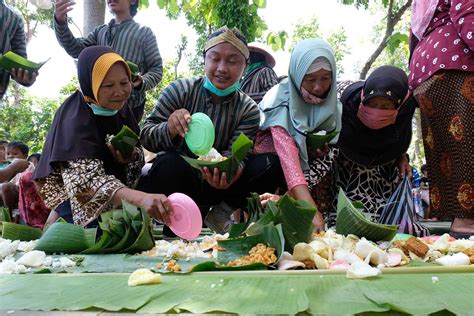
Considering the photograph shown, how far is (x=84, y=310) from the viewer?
1009 mm

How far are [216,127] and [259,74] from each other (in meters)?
1.19

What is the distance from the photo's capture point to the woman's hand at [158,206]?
6.51 feet

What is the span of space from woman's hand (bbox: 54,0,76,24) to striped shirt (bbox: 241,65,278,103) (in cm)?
139

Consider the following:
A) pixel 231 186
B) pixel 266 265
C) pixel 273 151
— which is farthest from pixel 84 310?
pixel 273 151

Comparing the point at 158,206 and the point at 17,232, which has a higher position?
the point at 158,206

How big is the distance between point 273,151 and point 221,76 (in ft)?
1.74

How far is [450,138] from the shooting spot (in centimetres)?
249

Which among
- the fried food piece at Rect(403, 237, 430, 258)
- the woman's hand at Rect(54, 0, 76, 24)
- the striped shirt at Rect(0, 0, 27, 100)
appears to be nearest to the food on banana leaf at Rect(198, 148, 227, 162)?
the fried food piece at Rect(403, 237, 430, 258)

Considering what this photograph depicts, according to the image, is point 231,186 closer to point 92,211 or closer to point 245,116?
point 245,116

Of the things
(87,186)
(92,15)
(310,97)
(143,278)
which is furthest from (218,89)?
(92,15)

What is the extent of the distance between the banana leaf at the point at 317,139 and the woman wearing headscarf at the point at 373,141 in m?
0.29

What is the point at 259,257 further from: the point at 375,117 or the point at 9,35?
the point at 9,35

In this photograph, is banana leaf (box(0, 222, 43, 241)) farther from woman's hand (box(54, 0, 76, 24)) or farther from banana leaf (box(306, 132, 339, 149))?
woman's hand (box(54, 0, 76, 24))

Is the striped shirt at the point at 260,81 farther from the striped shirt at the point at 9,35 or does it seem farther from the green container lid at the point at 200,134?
the striped shirt at the point at 9,35
